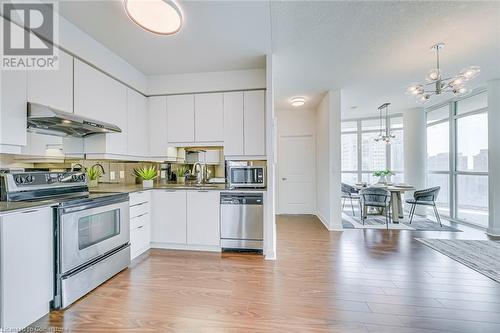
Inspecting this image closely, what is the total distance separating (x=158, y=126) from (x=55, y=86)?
145 centimetres

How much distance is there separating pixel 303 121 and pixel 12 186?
5.31m

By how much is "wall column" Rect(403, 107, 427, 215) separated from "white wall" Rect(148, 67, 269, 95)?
4684 millimetres

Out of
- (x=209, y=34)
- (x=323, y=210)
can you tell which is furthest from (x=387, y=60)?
(x=323, y=210)

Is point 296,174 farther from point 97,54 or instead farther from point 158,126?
point 97,54

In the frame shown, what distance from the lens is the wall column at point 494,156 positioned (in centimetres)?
381

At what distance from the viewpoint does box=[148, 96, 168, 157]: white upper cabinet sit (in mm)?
3494

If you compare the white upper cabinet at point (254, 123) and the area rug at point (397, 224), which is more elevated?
the white upper cabinet at point (254, 123)

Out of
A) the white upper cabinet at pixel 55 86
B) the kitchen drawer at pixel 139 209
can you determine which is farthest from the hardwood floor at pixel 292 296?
the white upper cabinet at pixel 55 86

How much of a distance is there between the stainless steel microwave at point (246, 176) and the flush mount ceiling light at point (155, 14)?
1790mm

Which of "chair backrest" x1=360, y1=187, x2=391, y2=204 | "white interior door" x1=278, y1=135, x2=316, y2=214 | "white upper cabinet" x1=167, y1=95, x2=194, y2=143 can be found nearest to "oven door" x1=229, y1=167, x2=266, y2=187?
"white upper cabinet" x1=167, y1=95, x2=194, y2=143

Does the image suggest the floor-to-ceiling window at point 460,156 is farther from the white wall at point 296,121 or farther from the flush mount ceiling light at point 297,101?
the flush mount ceiling light at point 297,101

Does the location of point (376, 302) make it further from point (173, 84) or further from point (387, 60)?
point (173, 84)

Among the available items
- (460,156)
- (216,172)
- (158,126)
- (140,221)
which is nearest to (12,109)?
(140,221)

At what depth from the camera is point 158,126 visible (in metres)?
3.51
